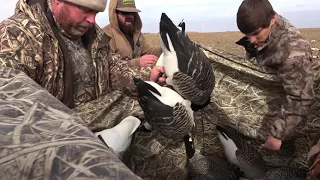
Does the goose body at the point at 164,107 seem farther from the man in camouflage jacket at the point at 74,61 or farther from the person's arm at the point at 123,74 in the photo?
the person's arm at the point at 123,74

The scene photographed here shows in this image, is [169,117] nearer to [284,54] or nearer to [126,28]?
[284,54]

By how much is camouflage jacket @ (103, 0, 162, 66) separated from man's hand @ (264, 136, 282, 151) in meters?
2.63

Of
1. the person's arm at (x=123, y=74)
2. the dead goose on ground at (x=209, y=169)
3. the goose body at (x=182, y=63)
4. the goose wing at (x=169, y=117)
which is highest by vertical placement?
the goose body at (x=182, y=63)

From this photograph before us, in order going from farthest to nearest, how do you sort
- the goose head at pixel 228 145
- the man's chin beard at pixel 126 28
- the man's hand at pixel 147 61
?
the man's chin beard at pixel 126 28, the man's hand at pixel 147 61, the goose head at pixel 228 145

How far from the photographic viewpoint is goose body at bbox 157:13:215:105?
321 cm

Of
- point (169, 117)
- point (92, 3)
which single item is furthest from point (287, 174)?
point (92, 3)

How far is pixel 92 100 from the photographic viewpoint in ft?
12.9

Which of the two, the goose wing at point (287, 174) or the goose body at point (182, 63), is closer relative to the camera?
the goose body at point (182, 63)

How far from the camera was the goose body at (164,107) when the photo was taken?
11.0 feet

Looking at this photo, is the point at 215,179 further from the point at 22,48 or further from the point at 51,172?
the point at 51,172

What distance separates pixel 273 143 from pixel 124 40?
308cm

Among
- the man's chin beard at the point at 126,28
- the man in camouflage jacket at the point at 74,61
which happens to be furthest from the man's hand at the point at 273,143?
the man's chin beard at the point at 126,28

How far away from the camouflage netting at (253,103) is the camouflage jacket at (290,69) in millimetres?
266

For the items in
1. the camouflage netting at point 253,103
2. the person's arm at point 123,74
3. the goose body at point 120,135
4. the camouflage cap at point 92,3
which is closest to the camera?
the camouflage cap at point 92,3
